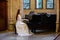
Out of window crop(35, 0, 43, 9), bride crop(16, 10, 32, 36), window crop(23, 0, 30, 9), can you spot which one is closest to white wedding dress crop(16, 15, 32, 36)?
bride crop(16, 10, 32, 36)

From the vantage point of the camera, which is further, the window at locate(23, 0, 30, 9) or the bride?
the window at locate(23, 0, 30, 9)

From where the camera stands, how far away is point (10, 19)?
10773 millimetres

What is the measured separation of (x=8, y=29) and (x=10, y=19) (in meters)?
0.55

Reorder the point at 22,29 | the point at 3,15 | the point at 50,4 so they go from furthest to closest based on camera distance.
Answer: the point at 50,4
the point at 3,15
the point at 22,29

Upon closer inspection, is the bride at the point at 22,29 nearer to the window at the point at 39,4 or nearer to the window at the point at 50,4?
the window at the point at 39,4

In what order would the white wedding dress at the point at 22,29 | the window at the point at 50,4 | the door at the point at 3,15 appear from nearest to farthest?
the white wedding dress at the point at 22,29, the door at the point at 3,15, the window at the point at 50,4

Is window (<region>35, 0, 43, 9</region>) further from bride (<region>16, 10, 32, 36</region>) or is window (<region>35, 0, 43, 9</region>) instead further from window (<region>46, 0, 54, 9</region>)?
bride (<region>16, 10, 32, 36</region>)

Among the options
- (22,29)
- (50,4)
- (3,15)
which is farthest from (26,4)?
(22,29)

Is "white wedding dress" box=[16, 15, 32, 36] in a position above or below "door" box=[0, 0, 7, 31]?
below

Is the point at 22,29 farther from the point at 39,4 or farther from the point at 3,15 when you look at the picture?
the point at 39,4

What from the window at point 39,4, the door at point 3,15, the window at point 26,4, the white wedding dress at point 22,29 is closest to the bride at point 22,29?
the white wedding dress at point 22,29

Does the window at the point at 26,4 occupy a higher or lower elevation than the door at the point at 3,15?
higher

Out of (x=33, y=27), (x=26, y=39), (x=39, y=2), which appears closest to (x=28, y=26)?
(x=33, y=27)

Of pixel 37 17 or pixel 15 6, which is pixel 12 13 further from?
pixel 37 17
